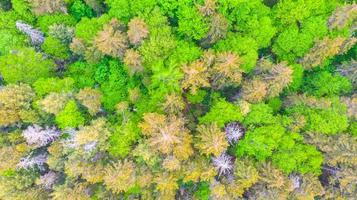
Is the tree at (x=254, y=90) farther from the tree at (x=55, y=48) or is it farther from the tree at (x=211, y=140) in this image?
the tree at (x=55, y=48)

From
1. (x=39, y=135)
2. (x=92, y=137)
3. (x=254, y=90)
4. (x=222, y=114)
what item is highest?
(x=254, y=90)

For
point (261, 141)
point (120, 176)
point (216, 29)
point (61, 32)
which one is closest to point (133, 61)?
point (216, 29)

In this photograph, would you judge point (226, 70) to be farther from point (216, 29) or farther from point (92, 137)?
point (92, 137)

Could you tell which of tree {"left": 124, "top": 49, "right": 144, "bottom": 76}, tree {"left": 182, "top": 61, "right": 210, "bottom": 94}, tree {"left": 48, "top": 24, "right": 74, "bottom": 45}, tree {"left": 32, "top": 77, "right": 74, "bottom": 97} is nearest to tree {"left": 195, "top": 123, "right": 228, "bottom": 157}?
tree {"left": 182, "top": 61, "right": 210, "bottom": 94}

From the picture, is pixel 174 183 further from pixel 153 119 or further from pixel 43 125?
pixel 43 125

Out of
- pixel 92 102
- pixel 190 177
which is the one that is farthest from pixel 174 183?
pixel 92 102

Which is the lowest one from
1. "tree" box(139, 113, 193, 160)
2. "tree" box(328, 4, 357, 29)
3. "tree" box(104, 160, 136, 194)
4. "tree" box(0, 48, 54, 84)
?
"tree" box(104, 160, 136, 194)

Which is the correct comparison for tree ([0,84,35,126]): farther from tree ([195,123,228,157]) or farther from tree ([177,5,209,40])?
tree ([195,123,228,157])
